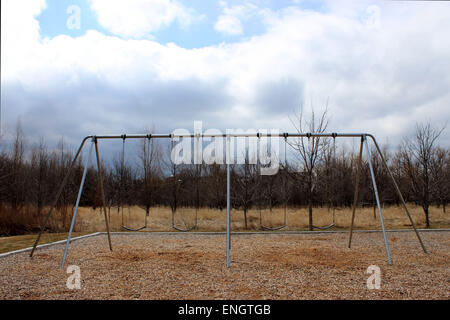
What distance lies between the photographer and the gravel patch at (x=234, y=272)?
4.02 metres

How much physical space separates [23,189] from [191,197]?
950cm

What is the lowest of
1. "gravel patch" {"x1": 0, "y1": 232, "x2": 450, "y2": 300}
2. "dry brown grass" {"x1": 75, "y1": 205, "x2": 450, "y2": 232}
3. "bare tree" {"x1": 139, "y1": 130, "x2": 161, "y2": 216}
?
"dry brown grass" {"x1": 75, "y1": 205, "x2": 450, "y2": 232}

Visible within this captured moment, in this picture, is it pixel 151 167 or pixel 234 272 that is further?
pixel 151 167

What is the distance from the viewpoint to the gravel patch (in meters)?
4.02

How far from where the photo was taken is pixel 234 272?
16.5 ft
